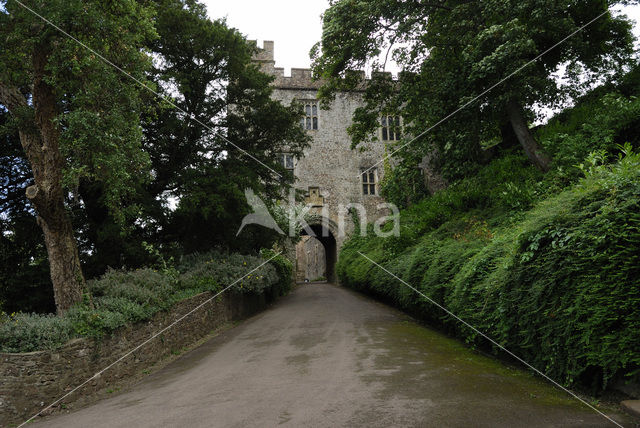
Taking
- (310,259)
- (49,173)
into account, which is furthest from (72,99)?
(310,259)

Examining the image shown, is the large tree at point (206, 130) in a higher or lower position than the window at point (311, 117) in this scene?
lower

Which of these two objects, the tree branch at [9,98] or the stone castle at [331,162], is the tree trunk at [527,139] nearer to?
the tree branch at [9,98]

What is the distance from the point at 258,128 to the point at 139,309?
9.24 meters

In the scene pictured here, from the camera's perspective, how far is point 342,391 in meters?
4.91

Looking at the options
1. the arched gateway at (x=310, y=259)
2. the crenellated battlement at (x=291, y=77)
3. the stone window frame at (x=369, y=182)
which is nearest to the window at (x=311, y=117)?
the crenellated battlement at (x=291, y=77)

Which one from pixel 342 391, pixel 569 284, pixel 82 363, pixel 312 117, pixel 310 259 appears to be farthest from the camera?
pixel 310 259

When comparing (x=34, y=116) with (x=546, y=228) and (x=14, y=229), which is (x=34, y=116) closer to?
(x=14, y=229)

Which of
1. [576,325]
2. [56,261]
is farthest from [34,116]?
[576,325]

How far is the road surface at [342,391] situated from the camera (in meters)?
4.02

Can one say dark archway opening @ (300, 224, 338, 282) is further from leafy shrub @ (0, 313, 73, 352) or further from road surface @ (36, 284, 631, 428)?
leafy shrub @ (0, 313, 73, 352)

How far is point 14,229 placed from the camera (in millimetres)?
11156

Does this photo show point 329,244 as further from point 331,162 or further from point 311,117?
point 311,117

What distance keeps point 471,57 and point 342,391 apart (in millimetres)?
7128

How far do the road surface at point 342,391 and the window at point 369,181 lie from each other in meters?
20.4
